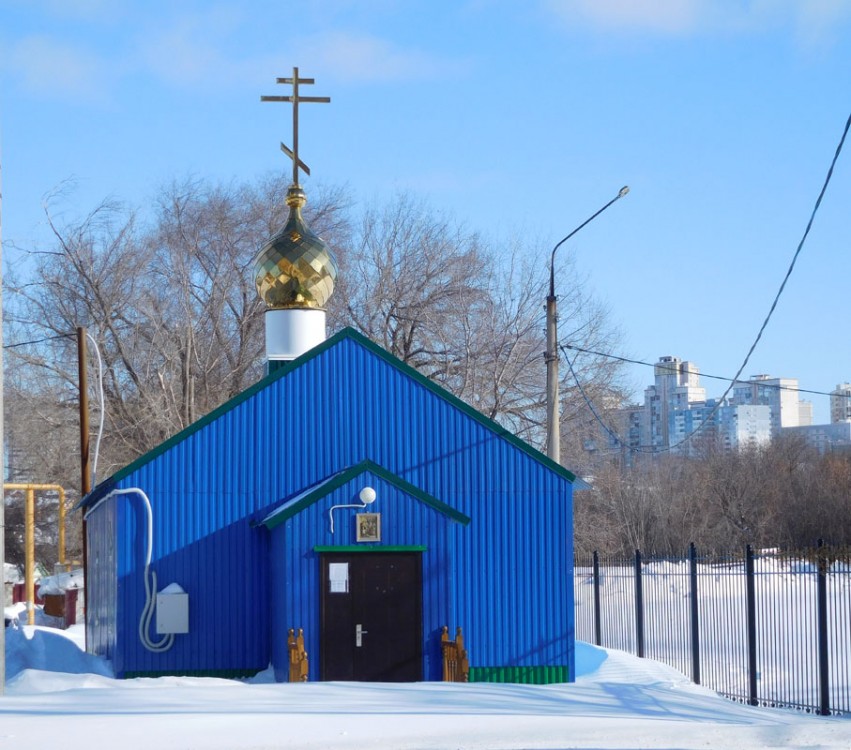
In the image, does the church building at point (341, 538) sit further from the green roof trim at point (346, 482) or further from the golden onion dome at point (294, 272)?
the golden onion dome at point (294, 272)

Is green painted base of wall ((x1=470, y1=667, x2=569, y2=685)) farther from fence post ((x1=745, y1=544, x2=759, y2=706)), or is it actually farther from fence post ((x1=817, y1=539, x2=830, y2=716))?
fence post ((x1=817, y1=539, x2=830, y2=716))

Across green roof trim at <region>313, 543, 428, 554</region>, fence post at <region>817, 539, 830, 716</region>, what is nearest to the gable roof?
green roof trim at <region>313, 543, 428, 554</region>

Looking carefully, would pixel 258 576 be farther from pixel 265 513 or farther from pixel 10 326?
pixel 10 326

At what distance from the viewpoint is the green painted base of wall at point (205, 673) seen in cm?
1644

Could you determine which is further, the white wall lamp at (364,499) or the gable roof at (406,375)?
the gable roof at (406,375)

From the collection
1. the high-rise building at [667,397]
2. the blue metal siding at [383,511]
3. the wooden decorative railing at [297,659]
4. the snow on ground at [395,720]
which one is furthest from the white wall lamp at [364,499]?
the high-rise building at [667,397]

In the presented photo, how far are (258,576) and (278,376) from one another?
269 centimetres

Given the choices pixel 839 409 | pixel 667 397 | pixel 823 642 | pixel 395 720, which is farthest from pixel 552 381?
pixel 839 409

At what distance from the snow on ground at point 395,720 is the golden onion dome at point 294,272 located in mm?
9574

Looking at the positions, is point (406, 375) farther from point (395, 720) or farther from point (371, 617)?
point (395, 720)

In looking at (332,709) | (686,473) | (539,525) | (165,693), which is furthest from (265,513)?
(686,473)

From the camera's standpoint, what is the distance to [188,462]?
16688 millimetres

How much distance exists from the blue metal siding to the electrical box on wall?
195 mm

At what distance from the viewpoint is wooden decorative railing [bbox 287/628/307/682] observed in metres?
15.4
